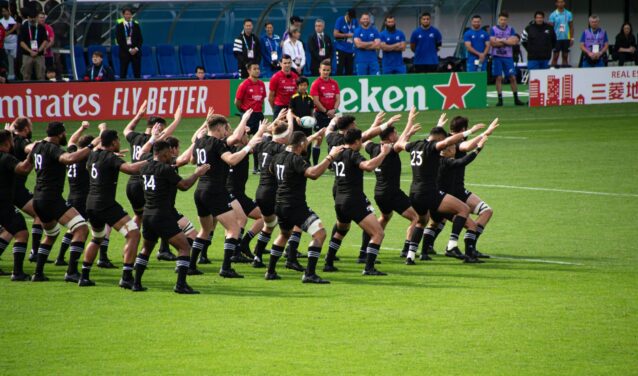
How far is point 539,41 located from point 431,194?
71.7 feet

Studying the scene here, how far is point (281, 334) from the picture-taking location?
488 inches

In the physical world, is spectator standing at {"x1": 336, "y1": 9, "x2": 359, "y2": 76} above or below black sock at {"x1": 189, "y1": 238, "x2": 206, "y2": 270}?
above

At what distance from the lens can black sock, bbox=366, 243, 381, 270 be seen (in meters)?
15.6

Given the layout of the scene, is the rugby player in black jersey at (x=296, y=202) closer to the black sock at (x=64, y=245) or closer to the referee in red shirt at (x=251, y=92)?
the black sock at (x=64, y=245)

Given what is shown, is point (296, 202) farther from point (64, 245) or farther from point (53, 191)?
point (64, 245)

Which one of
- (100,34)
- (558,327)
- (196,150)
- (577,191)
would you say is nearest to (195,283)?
(196,150)

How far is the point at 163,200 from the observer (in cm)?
1432

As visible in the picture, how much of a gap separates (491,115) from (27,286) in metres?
22.1

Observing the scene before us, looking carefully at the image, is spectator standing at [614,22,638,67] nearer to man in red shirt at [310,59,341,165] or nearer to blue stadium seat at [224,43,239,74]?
blue stadium seat at [224,43,239,74]

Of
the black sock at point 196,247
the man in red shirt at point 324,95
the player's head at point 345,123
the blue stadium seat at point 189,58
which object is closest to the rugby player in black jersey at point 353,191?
the player's head at point 345,123

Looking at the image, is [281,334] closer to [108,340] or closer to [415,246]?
[108,340]

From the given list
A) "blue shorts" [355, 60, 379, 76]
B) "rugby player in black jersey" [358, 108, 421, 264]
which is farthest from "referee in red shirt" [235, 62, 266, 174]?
"blue shorts" [355, 60, 379, 76]

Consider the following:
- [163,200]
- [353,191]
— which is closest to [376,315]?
[353,191]

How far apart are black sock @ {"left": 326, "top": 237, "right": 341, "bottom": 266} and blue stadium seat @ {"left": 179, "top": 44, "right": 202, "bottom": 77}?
23.8 metres
